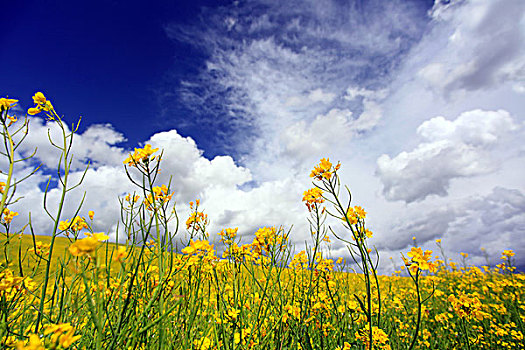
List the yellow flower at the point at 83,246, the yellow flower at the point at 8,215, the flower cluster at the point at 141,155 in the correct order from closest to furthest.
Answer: the yellow flower at the point at 83,246 < the flower cluster at the point at 141,155 < the yellow flower at the point at 8,215

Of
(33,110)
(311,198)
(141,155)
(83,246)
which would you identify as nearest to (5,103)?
(33,110)

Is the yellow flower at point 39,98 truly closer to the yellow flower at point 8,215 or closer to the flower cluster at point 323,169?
the yellow flower at point 8,215

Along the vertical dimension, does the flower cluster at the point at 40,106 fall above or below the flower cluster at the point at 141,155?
above

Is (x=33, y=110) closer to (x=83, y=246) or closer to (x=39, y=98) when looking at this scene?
(x=39, y=98)

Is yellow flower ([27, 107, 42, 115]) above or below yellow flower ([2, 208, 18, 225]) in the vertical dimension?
above

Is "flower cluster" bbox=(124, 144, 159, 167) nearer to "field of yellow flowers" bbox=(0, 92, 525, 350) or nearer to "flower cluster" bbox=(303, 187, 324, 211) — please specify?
"field of yellow flowers" bbox=(0, 92, 525, 350)

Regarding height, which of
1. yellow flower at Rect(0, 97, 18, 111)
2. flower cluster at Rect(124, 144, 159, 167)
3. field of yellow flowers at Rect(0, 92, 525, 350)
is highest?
yellow flower at Rect(0, 97, 18, 111)

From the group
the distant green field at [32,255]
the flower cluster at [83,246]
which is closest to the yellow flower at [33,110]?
the distant green field at [32,255]

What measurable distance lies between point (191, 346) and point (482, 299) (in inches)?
302

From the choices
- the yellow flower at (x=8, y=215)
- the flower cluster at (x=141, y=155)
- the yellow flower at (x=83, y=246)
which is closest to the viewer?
the yellow flower at (x=83, y=246)

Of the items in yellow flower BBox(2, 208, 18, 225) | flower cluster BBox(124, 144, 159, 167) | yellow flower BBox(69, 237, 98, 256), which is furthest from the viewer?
yellow flower BBox(2, 208, 18, 225)

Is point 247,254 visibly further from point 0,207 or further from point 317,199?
point 0,207

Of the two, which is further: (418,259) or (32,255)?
(32,255)

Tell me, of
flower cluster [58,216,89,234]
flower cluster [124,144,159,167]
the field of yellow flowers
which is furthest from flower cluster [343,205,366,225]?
flower cluster [58,216,89,234]
